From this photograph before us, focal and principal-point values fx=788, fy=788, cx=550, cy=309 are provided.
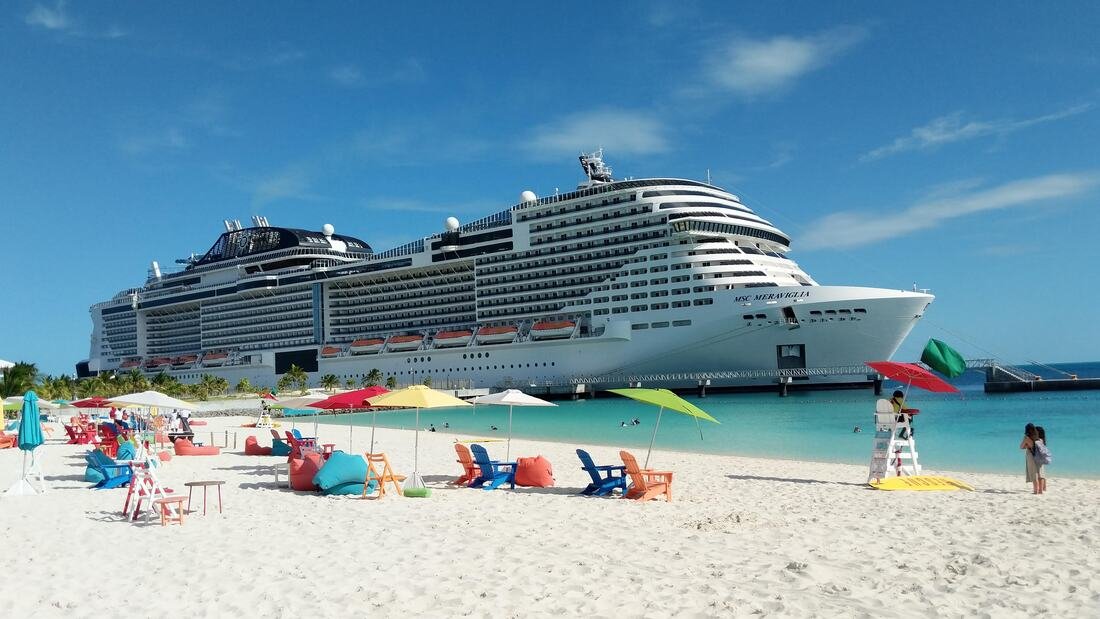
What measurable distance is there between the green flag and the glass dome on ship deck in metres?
70.0

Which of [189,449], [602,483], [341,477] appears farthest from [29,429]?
[602,483]

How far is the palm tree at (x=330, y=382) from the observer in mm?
60656

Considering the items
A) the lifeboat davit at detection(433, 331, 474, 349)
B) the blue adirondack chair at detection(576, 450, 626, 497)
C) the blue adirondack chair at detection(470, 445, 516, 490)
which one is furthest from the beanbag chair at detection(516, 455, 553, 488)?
the lifeboat davit at detection(433, 331, 474, 349)

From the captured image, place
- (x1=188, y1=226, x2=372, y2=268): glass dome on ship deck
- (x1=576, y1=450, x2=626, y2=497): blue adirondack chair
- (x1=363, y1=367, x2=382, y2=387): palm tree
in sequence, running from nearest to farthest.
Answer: (x1=576, y1=450, x2=626, y2=497): blue adirondack chair
(x1=363, y1=367, x2=382, y2=387): palm tree
(x1=188, y1=226, x2=372, y2=268): glass dome on ship deck

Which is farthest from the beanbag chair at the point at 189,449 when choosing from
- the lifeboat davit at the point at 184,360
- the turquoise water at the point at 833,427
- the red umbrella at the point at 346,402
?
the lifeboat davit at the point at 184,360

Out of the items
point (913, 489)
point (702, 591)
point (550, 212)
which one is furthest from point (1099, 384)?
point (702, 591)

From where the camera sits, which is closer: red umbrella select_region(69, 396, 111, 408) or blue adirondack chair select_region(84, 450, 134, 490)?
blue adirondack chair select_region(84, 450, 134, 490)

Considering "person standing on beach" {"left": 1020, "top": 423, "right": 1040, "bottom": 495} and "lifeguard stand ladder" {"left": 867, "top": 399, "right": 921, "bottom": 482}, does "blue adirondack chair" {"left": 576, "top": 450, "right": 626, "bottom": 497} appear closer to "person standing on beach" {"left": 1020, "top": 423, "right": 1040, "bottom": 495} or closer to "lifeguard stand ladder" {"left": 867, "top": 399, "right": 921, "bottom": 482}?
"lifeguard stand ladder" {"left": 867, "top": 399, "right": 921, "bottom": 482}

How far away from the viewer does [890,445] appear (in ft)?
39.1

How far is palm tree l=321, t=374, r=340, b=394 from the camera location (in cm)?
6066

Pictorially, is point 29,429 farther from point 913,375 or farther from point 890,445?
point 913,375

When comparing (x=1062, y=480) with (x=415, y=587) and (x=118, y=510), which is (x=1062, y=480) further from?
(x=118, y=510)

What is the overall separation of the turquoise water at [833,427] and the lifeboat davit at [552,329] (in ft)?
15.8

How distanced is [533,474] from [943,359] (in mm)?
6359
